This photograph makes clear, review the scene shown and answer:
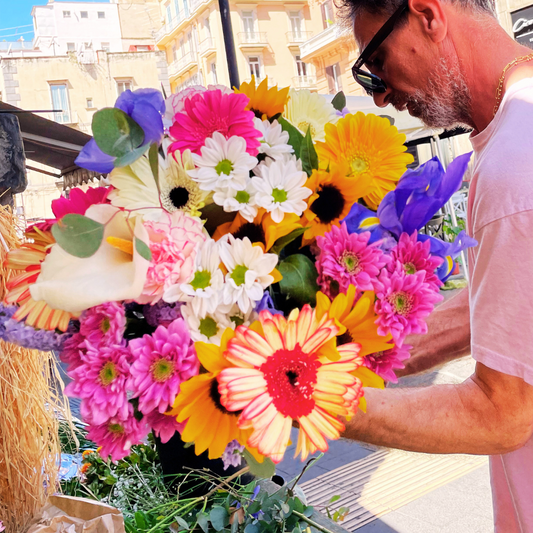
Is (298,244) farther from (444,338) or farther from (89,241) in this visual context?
(444,338)

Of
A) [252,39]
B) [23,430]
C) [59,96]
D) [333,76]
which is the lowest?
[23,430]

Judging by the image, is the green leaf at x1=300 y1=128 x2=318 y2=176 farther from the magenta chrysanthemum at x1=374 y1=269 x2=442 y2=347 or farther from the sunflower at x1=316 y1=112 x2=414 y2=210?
the magenta chrysanthemum at x1=374 y1=269 x2=442 y2=347

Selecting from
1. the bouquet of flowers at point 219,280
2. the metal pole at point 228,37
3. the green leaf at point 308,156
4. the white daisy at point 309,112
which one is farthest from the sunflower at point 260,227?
the metal pole at point 228,37

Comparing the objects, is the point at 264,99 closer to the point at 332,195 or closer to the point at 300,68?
the point at 332,195

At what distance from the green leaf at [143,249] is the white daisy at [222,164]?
0.41 feet

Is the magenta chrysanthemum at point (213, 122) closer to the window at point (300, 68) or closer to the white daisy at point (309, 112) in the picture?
the white daisy at point (309, 112)

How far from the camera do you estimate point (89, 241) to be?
54cm

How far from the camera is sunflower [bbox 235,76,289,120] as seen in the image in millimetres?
797

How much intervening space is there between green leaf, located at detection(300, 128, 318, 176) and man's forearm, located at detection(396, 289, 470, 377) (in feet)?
1.71

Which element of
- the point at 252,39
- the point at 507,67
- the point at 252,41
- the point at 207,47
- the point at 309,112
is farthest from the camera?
the point at 207,47

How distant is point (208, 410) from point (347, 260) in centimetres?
24

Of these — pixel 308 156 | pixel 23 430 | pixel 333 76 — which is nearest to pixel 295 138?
pixel 308 156

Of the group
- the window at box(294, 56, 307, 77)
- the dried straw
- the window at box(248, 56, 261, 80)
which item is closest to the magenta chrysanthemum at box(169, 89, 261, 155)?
the dried straw

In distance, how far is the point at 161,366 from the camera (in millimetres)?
571
